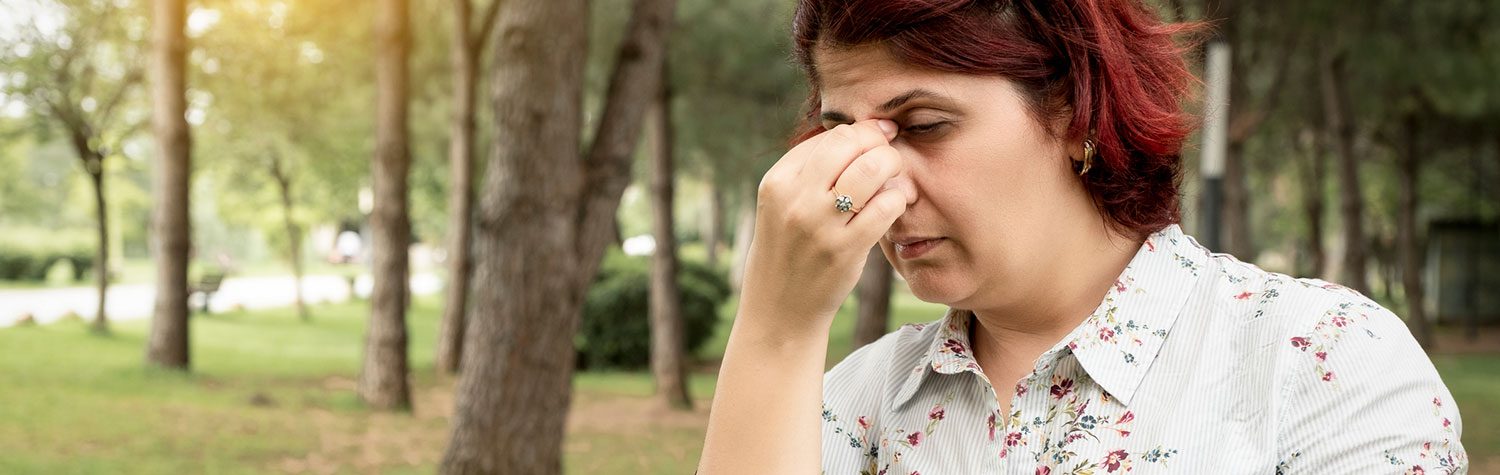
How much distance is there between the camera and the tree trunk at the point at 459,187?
49.0 ft

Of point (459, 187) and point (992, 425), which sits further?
point (459, 187)

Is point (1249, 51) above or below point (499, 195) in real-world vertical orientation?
above

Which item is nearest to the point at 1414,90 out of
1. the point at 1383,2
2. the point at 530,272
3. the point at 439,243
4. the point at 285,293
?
the point at 1383,2

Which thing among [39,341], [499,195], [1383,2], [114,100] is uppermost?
[1383,2]

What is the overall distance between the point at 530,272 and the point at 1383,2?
43.4 ft

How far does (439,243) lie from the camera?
200ft

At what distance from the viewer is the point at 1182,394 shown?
1.55 meters

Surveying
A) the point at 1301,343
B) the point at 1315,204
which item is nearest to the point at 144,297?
the point at 1315,204

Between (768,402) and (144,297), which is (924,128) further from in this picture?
(144,297)

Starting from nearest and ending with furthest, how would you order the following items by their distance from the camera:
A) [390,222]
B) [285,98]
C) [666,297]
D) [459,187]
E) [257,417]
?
[257,417]
[390,222]
[666,297]
[459,187]
[285,98]

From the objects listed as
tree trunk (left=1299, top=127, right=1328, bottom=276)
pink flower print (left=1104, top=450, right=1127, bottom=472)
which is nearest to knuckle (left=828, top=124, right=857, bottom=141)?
pink flower print (left=1104, top=450, right=1127, bottom=472)

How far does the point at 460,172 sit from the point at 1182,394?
47.8 ft

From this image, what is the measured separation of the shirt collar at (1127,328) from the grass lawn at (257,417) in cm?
823

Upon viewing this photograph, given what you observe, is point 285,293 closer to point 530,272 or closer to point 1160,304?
point 530,272
